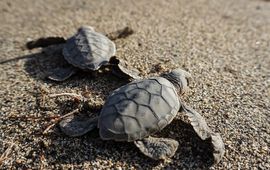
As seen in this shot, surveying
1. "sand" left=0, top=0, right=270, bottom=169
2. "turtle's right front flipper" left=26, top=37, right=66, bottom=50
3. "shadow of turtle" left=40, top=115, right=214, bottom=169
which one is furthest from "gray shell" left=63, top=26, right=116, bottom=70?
"shadow of turtle" left=40, top=115, right=214, bottom=169

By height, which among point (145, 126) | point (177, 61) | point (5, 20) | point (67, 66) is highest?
point (145, 126)

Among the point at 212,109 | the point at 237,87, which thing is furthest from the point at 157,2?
the point at 212,109

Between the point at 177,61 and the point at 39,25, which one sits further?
the point at 39,25

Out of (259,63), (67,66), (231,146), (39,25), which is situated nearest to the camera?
(231,146)

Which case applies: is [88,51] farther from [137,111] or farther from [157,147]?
[157,147]

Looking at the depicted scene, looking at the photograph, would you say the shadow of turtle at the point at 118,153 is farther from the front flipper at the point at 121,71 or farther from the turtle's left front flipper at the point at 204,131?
the front flipper at the point at 121,71

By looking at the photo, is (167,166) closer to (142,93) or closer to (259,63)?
(142,93)

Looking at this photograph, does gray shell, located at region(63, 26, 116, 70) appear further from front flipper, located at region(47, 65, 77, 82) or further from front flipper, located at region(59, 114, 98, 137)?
front flipper, located at region(59, 114, 98, 137)

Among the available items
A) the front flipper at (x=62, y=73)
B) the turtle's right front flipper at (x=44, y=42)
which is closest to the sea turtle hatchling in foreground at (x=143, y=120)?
the front flipper at (x=62, y=73)

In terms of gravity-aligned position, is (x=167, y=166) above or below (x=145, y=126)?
below
